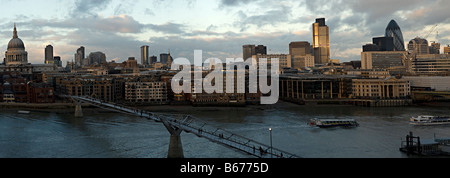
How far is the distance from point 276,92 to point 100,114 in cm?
2739

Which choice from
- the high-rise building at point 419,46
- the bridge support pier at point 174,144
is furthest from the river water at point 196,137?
the high-rise building at point 419,46

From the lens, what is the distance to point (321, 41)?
15888cm

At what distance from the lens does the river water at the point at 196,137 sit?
62.0ft

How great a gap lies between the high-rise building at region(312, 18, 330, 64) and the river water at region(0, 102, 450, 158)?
4779 inches

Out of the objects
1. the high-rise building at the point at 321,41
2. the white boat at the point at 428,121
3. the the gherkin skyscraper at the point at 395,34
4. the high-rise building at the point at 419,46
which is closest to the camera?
the white boat at the point at 428,121

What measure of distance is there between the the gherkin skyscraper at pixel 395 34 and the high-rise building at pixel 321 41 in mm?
28366

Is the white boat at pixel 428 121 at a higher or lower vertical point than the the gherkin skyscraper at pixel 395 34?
lower

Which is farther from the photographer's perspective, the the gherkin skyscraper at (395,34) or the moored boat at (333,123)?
the the gherkin skyscraper at (395,34)

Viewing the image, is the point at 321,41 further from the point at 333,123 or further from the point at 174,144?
the point at 174,144

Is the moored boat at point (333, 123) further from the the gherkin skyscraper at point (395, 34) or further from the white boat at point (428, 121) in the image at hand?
the the gherkin skyscraper at point (395, 34)

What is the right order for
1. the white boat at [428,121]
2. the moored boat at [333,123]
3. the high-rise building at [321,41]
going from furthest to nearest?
the high-rise building at [321,41]
the white boat at [428,121]
the moored boat at [333,123]
